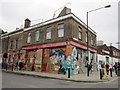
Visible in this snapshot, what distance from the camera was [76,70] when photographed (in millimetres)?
16359

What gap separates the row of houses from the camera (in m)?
15.7

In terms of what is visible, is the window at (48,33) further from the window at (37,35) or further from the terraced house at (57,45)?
the window at (37,35)

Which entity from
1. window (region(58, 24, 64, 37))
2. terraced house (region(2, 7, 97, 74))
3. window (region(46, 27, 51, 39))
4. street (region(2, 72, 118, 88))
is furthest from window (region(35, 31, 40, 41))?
street (region(2, 72, 118, 88))

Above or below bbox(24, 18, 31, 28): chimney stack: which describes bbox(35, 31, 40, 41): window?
below

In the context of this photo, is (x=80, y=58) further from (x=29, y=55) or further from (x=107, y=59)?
(x=107, y=59)

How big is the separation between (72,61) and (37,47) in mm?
6790

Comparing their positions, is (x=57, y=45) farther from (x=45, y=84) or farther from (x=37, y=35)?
(x=45, y=84)

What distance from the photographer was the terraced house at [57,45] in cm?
1571

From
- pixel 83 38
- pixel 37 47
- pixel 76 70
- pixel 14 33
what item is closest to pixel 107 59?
pixel 83 38

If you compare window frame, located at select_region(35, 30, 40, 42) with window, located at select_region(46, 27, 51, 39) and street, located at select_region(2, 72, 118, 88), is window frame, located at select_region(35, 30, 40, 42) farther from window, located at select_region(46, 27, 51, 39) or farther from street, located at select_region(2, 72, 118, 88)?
street, located at select_region(2, 72, 118, 88)

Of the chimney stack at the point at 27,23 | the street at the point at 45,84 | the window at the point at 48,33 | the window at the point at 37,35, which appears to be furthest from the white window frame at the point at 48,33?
the street at the point at 45,84

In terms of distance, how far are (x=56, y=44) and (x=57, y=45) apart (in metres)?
0.25

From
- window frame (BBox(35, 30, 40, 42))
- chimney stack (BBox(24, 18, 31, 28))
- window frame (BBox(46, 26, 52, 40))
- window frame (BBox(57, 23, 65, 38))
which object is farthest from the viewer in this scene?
chimney stack (BBox(24, 18, 31, 28))

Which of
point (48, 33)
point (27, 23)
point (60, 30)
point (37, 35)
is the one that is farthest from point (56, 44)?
point (27, 23)
